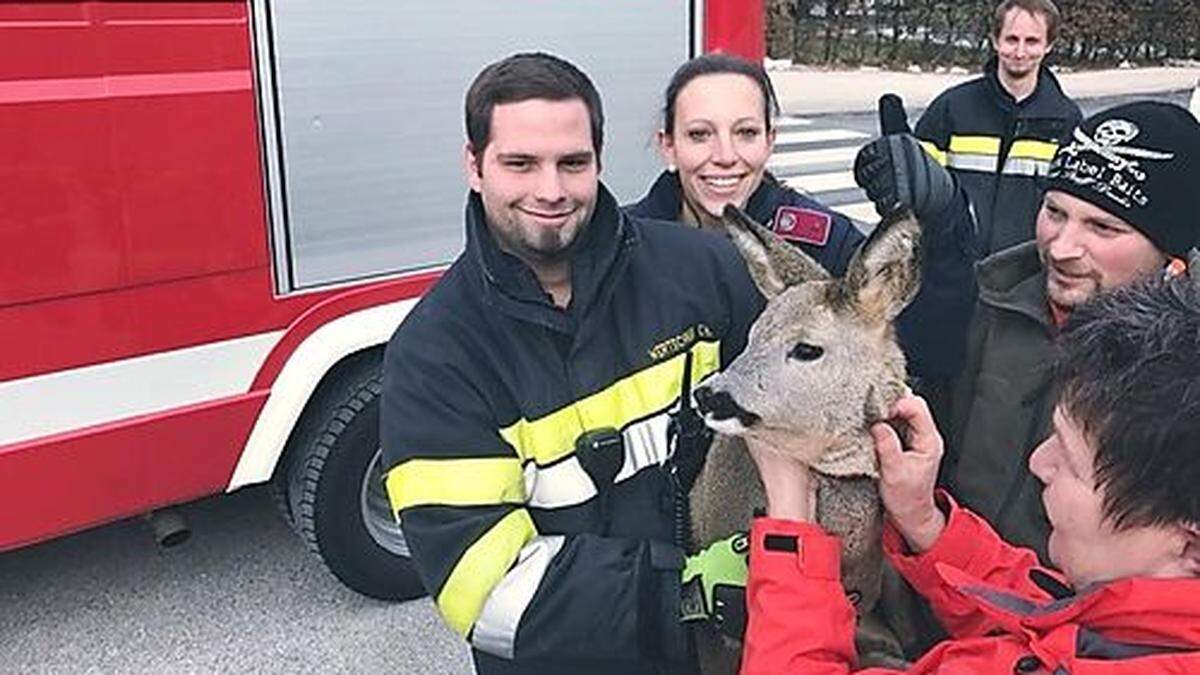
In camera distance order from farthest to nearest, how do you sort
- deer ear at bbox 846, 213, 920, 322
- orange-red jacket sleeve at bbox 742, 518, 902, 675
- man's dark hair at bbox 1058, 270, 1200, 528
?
1. deer ear at bbox 846, 213, 920, 322
2. orange-red jacket sleeve at bbox 742, 518, 902, 675
3. man's dark hair at bbox 1058, 270, 1200, 528

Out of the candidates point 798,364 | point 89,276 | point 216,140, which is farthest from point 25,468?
point 798,364

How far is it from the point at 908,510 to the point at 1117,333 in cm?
63

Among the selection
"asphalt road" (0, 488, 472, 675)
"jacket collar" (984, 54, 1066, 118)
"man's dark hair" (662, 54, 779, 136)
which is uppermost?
"man's dark hair" (662, 54, 779, 136)

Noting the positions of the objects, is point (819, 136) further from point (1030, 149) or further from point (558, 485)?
point (558, 485)

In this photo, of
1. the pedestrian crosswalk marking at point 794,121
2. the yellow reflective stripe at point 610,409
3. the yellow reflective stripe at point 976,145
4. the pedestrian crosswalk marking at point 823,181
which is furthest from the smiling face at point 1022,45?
the pedestrian crosswalk marking at point 794,121

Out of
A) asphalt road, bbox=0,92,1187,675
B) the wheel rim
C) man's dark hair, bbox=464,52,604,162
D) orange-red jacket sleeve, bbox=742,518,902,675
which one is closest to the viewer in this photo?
orange-red jacket sleeve, bbox=742,518,902,675

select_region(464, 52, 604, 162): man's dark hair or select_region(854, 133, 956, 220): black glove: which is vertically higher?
select_region(464, 52, 604, 162): man's dark hair

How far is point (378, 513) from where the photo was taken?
14.7 feet

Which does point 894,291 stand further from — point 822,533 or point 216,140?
point 216,140

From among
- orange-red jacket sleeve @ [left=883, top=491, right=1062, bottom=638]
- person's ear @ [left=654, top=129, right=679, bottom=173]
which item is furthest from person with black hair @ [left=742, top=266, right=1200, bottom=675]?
person's ear @ [left=654, top=129, right=679, bottom=173]

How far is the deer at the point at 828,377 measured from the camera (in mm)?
1891

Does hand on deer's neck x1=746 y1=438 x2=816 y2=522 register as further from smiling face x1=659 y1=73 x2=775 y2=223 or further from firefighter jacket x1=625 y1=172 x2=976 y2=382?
smiling face x1=659 y1=73 x2=775 y2=223

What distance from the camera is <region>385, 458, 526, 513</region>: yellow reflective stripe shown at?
1891mm

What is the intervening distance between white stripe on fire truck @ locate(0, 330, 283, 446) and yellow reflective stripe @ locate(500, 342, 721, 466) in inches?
83.8
